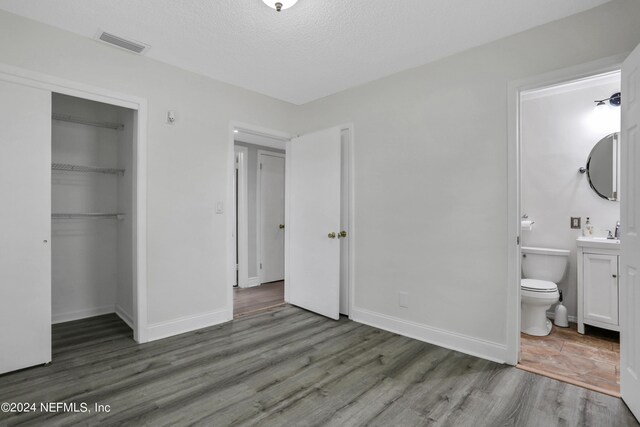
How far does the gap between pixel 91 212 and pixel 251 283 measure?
231cm

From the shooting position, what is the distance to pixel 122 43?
8.43ft

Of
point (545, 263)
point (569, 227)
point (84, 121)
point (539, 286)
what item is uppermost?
point (84, 121)

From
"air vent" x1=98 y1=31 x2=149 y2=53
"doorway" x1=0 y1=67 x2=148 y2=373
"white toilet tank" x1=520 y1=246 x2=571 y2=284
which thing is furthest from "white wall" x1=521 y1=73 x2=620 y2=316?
"doorway" x1=0 y1=67 x2=148 y2=373

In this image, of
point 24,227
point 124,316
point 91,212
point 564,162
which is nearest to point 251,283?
point 124,316

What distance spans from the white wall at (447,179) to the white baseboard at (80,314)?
2743 millimetres

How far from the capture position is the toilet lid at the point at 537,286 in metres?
2.99

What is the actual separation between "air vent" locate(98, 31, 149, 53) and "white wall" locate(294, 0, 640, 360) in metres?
1.95

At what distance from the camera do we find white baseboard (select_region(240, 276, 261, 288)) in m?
4.91

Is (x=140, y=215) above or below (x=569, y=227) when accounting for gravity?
above

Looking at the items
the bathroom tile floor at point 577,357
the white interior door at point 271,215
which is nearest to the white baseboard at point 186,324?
the white interior door at point 271,215

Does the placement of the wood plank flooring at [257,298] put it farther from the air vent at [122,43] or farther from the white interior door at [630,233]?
the white interior door at [630,233]

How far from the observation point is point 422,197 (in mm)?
2887

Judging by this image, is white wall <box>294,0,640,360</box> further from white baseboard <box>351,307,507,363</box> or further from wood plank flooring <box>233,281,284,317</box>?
wood plank flooring <box>233,281,284,317</box>

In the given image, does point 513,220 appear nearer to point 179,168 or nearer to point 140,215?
point 179,168
